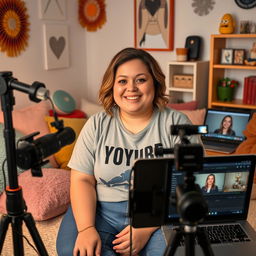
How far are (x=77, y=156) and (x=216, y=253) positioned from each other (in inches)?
26.8

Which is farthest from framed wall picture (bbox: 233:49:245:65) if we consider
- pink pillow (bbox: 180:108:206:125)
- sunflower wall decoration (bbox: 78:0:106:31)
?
sunflower wall decoration (bbox: 78:0:106:31)

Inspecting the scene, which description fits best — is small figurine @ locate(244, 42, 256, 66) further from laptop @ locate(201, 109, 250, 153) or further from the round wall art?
laptop @ locate(201, 109, 250, 153)

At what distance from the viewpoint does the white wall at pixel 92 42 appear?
3.14 metres

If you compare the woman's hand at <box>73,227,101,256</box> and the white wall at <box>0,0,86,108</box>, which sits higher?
the white wall at <box>0,0,86,108</box>

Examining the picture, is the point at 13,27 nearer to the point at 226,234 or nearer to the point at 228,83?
the point at 228,83

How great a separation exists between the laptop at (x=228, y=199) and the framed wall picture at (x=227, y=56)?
209cm

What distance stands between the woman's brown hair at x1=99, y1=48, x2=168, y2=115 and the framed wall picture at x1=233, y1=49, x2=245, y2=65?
67.0 inches

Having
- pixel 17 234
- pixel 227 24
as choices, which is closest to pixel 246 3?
pixel 227 24

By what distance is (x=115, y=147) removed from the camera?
153 centimetres

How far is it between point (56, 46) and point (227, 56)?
60.5 inches

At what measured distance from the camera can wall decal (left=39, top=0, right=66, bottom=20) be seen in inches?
126

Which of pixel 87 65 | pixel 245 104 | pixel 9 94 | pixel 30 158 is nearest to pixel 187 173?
pixel 30 158

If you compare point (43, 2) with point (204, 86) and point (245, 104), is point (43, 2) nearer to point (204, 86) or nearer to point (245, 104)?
point (204, 86)

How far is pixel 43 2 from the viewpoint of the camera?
10.5 feet
